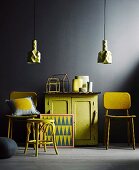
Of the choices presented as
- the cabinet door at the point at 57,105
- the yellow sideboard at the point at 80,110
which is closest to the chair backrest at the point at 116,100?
the yellow sideboard at the point at 80,110

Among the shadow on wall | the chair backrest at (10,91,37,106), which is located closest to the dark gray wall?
the shadow on wall

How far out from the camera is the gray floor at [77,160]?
514 centimetres

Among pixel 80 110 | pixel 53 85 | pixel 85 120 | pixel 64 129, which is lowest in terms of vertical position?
pixel 64 129

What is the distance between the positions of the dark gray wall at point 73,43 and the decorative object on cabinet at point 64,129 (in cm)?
84

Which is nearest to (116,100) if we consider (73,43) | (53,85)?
(53,85)

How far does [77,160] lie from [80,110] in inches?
66.8

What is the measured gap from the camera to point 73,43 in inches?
310

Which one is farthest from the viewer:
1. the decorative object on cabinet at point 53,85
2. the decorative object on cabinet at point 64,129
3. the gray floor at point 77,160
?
the decorative object on cabinet at point 53,85

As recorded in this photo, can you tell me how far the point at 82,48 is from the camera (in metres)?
7.87

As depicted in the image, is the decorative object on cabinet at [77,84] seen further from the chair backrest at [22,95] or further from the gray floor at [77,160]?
the gray floor at [77,160]

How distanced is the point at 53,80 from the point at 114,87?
1213 mm

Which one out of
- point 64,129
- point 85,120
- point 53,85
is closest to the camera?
point 64,129

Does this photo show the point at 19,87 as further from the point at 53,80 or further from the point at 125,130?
the point at 125,130

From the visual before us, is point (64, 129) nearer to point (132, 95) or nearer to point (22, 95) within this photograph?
point (22, 95)
